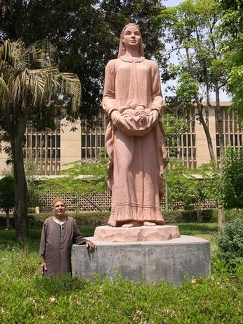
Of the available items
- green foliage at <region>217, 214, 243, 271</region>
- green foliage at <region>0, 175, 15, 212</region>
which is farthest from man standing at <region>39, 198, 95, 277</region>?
green foliage at <region>0, 175, 15, 212</region>

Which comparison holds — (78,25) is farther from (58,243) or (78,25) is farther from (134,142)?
(58,243)

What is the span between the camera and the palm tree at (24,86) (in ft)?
40.0

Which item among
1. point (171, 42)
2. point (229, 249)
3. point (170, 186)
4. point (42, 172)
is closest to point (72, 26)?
point (171, 42)

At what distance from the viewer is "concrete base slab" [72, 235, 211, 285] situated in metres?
5.18

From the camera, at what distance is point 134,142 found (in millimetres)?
6121

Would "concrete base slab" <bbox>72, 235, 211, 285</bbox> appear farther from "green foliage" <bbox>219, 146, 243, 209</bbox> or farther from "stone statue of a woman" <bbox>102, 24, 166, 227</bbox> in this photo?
"green foliage" <bbox>219, 146, 243, 209</bbox>

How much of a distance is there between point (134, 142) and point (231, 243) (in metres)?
2.79

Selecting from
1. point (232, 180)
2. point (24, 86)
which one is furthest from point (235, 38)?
point (232, 180)

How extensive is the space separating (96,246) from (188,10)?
1861 centimetres

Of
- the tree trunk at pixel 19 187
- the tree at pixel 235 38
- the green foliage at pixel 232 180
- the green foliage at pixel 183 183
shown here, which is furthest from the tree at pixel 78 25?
the green foliage at pixel 183 183

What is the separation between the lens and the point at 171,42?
877 inches

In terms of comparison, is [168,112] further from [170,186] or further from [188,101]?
[170,186]

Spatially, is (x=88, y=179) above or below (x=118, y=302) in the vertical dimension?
above

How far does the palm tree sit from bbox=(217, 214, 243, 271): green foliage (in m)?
6.24
